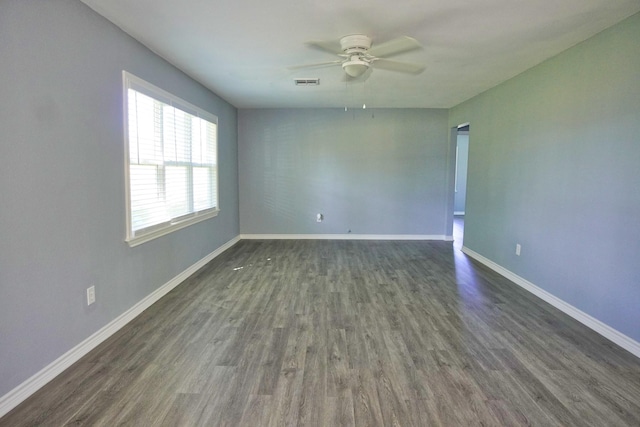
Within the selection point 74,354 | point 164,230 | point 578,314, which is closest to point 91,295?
point 74,354

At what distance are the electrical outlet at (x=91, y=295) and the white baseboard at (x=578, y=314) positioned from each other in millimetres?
3880

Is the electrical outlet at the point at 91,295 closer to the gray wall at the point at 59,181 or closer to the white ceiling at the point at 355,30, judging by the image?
the gray wall at the point at 59,181

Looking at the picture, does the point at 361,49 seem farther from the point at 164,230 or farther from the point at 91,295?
the point at 91,295

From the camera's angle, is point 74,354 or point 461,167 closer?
point 74,354

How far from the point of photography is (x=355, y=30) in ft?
9.00

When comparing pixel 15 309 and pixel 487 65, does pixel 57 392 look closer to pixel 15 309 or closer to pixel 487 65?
pixel 15 309

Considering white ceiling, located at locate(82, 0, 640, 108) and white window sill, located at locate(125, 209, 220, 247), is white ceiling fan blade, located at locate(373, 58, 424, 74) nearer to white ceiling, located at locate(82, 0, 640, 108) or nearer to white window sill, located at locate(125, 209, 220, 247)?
white ceiling, located at locate(82, 0, 640, 108)

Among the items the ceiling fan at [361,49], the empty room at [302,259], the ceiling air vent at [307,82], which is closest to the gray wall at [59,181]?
the empty room at [302,259]

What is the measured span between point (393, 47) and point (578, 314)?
2.87m

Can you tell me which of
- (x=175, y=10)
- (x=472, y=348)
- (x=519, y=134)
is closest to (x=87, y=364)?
(x=175, y=10)

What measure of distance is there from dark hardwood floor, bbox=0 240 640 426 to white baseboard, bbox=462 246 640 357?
0.09 meters

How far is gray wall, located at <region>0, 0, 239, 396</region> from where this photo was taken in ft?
5.92

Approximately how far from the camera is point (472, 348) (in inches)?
98.0

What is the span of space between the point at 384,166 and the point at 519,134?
8.71 feet
